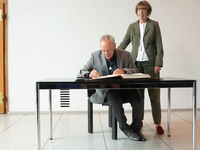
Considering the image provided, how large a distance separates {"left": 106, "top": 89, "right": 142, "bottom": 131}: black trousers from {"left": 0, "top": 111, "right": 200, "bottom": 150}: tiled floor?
182 mm

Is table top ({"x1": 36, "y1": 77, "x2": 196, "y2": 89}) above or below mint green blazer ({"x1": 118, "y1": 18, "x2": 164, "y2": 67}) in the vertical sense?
below

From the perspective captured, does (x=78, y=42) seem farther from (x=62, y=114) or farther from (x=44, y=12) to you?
(x=62, y=114)

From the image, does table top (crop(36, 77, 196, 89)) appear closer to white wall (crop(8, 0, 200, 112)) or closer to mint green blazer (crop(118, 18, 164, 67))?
mint green blazer (crop(118, 18, 164, 67))

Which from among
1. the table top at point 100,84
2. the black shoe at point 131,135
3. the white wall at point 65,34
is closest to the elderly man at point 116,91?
the black shoe at point 131,135

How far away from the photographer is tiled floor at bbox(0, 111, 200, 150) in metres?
2.24

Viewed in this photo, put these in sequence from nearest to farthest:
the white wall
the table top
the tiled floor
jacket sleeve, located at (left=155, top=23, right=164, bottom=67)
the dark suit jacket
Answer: the table top < the tiled floor < the dark suit jacket < jacket sleeve, located at (left=155, top=23, right=164, bottom=67) < the white wall

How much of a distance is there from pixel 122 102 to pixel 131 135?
0.33 meters

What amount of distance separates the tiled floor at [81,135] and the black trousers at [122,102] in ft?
0.60

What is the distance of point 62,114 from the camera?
154 inches

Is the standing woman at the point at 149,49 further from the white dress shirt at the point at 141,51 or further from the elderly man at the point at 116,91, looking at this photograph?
the elderly man at the point at 116,91

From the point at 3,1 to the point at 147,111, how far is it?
298 cm

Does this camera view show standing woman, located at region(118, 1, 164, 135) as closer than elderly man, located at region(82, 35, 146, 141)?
No

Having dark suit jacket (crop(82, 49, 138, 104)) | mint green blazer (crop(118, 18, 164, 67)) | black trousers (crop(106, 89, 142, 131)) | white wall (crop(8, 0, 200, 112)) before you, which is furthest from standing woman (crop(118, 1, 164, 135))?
white wall (crop(8, 0, 200, 112))

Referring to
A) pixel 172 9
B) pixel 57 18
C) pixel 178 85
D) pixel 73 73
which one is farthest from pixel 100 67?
pixel 172 9
